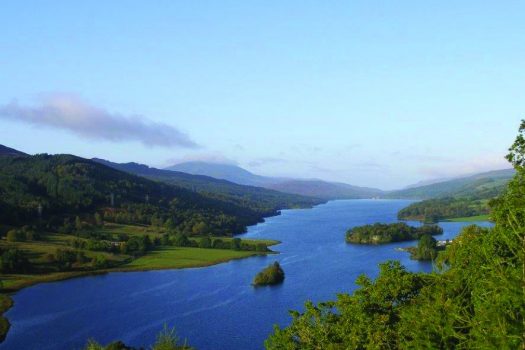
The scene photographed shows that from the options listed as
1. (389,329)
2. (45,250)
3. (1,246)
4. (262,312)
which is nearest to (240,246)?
(45,250)

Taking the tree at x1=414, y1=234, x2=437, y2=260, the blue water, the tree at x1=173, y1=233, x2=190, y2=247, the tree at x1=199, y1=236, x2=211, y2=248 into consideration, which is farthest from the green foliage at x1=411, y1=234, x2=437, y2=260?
the tree at x1=173, y1=233, x2=190, y2=247

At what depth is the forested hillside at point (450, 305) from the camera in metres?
16.8

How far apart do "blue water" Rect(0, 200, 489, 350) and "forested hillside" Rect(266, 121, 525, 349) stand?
115ft

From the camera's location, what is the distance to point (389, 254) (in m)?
151

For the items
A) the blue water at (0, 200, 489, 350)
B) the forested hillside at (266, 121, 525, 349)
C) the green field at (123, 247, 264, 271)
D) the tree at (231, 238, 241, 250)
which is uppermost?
the forested hillside at (266, 121, 525, 349)

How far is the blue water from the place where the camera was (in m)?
76.3

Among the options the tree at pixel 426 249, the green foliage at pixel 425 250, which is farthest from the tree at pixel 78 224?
the tree at pixel 426 249

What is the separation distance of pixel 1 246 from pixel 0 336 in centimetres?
5945

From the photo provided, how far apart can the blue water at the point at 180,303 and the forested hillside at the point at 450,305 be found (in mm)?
34910

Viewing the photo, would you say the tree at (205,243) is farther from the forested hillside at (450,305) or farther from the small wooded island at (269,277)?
the forested hillside at (450,305)

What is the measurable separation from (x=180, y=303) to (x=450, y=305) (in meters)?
78.3

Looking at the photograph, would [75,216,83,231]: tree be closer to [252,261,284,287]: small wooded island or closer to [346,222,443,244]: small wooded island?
[252,261,284,287]: small wooded island

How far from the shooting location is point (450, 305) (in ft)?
82.5

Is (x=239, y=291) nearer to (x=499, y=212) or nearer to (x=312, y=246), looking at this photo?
(x=312, y=246)
